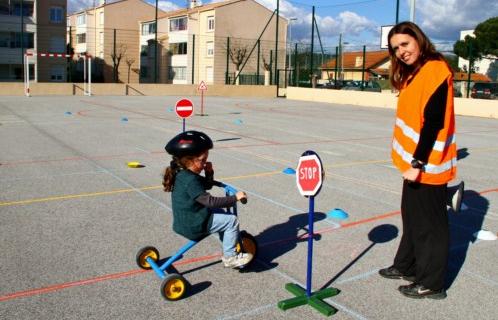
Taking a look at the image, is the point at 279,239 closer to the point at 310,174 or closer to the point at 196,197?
the point at 196,197

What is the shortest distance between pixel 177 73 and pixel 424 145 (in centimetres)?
5701

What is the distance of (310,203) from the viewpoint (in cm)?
361

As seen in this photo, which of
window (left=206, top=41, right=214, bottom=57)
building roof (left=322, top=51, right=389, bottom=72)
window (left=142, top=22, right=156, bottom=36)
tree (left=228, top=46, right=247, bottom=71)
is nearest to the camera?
building roof (left=322, top=51, right=389, bottom=72)

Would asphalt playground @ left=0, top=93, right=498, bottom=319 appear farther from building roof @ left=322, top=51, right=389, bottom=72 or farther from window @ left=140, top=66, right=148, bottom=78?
window @ left=140, top=66, right=148, bottom=78

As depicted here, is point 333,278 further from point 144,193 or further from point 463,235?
point 144,193

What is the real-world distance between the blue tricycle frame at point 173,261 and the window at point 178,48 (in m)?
55.3

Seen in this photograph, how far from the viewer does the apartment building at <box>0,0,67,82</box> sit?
48.7 metres

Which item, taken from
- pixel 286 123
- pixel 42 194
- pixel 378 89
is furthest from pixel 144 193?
pixel 378 89

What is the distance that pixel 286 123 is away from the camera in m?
17.7

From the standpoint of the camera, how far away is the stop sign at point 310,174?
3516 millimetres

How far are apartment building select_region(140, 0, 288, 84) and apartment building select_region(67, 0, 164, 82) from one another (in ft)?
6.04

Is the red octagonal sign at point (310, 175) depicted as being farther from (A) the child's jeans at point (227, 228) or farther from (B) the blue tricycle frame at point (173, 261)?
(A) the child's jeans at point (227, 228)

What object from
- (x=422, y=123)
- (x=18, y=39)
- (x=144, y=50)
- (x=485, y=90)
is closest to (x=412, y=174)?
(x=422, y=123)

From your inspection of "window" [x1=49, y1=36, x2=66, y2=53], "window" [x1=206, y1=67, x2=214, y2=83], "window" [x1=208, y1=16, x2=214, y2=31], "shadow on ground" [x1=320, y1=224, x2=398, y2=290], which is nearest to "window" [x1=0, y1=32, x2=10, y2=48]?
"window" [x1=49, y1=36, x2=66, y2=53]
